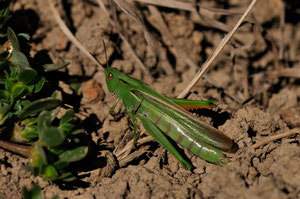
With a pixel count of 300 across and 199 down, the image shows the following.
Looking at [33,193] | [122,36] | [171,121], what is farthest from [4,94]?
[122,36]

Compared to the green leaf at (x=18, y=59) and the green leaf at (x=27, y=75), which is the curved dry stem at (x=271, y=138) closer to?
the green leaf at (x=27, y=75)

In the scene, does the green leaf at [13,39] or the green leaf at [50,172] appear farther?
the green leaf at [13,39]

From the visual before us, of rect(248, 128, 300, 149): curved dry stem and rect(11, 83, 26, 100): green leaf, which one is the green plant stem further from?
rect(248, 128, 300, 149): curved dry stem

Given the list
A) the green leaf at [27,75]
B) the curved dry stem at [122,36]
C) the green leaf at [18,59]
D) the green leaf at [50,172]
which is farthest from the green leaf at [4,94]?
the curved dry stem at [122,36]

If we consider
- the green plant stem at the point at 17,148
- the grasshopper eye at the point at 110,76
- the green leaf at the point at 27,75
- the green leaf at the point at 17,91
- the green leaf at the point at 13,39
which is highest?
the green leaf at the point at 13,39

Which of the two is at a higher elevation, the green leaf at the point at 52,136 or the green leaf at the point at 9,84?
the green leaf at the point at 9,84

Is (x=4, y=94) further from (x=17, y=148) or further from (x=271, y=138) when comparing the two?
(x=271, y=138)

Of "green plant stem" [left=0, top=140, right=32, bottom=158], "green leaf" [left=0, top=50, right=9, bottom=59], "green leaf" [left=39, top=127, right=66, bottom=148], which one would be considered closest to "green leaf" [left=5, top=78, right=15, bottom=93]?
"green leaf" [left=0, top=50, right=9, bottom=59]
